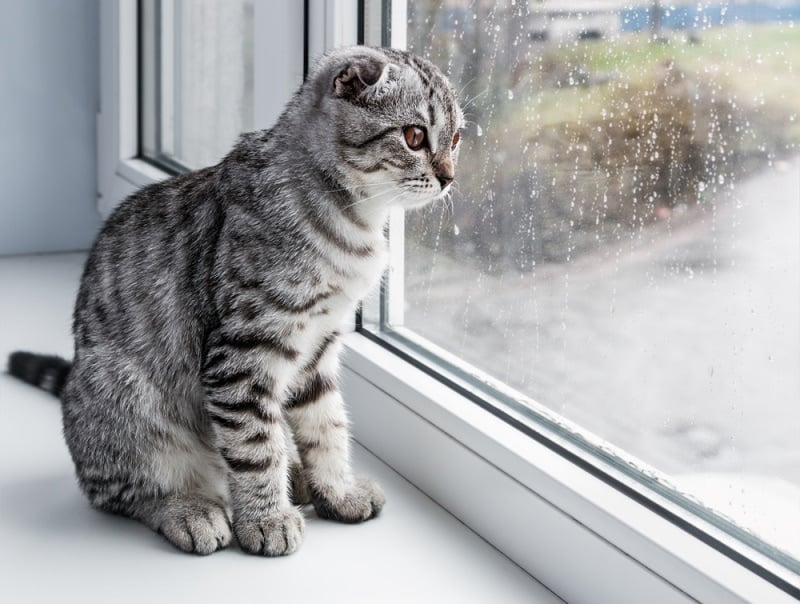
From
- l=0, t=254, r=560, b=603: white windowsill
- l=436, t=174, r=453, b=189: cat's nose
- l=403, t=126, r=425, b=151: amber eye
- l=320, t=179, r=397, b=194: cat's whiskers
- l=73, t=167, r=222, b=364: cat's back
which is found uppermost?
l=403, t=126, r=425, b=151: amber eye

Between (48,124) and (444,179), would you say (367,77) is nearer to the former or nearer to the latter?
(444,179)

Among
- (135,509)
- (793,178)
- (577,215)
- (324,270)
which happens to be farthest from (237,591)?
(793,178)

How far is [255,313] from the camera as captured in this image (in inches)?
44.1

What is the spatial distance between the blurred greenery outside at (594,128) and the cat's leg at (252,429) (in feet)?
1.03

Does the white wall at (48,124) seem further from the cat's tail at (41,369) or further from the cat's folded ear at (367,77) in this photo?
the cat's folded ear at (367,77)

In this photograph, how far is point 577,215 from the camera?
112 centimetres

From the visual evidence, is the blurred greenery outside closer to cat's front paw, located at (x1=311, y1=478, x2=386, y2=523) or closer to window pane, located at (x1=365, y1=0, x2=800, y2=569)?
window pane, located at (x1=365, y1=0, x2=800, y2=569)

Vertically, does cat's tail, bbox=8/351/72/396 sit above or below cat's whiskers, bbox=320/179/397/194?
below

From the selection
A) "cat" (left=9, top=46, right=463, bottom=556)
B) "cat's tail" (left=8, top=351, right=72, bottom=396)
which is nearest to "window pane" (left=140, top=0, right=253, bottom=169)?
"cat's tail" (left=8, top=351, right=72, bottom=396)

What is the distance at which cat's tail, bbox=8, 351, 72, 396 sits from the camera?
1.58 m

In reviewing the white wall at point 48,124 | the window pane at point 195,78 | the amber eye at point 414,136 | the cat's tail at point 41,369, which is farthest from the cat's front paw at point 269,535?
the white wall at point 48,124

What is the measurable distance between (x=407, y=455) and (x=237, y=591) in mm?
342

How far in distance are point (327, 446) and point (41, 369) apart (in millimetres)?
567

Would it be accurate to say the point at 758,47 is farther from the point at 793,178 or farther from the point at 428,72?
the point at 428,72
